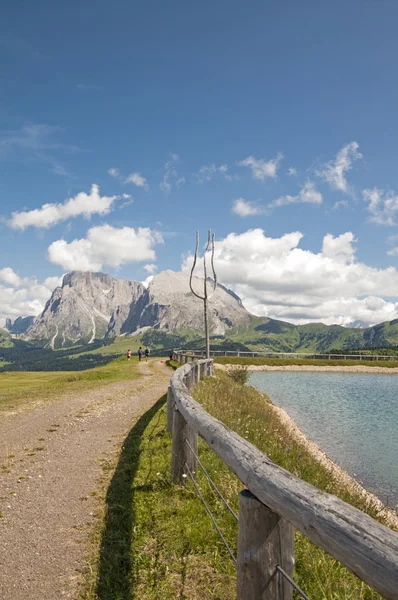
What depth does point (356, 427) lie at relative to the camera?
2275 cm

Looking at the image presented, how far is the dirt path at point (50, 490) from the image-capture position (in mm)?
4992

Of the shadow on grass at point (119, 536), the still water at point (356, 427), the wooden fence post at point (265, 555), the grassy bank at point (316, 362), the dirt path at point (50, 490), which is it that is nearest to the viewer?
the wooden fence post at point (265, 555)

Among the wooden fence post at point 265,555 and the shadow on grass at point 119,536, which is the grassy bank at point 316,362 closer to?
the shadow on grass at point 119,536

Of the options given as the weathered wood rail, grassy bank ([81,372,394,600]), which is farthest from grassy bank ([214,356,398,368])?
the weathered wood rail

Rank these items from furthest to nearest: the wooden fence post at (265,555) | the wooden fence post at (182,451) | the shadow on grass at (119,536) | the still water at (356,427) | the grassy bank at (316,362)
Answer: the grassy bank at (316,362)
the still water at (356,427)
the wooden fence post at (182,451)
the shadow on grass at (119,536)
the wooden fence post at (265,555)

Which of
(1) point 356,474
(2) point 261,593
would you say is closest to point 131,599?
(2) point 261,593

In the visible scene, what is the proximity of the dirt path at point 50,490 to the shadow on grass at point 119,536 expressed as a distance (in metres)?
0.30

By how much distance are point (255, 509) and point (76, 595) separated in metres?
2.78

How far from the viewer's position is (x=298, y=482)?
10.4 ft

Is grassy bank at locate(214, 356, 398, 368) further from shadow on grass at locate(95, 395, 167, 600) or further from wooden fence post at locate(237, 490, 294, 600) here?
wooden fence post at locate(237, 490, 294, 600)

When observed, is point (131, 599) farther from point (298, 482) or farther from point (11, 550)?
point (298, 482)

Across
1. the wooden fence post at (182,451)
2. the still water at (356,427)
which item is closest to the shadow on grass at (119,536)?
the wooden fence post at (182,451)

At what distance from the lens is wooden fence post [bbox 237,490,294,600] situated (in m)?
3.21

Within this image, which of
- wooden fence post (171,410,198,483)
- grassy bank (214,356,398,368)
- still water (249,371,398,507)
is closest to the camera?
wooden fence post (171,410,198,483)
